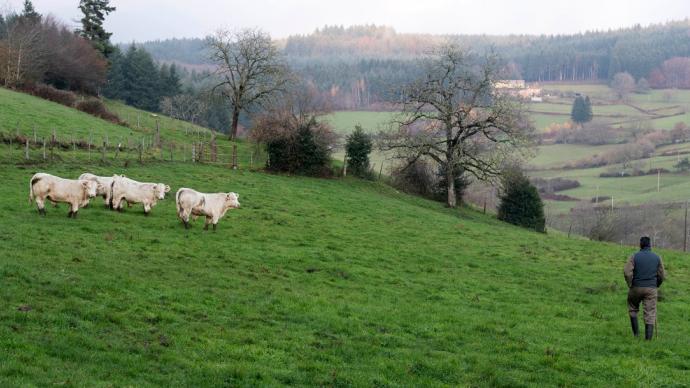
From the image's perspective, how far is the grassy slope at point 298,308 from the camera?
1178 centimetres

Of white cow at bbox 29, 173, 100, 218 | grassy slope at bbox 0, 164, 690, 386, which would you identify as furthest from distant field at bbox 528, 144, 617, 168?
white cow at bbox 29, 173, 100, 218

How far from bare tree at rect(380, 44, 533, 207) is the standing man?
33.4 m

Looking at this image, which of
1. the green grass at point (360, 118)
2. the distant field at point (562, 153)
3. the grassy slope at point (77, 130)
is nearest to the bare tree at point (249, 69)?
the grassy slope at point (77, 130)

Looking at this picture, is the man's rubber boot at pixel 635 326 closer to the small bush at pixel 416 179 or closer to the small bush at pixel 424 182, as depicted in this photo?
the small bush at pixel 424 182

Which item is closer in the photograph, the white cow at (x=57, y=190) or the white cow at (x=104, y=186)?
the white cow at (x=57, y=190)

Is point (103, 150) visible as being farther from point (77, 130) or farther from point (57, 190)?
point (57, 190)

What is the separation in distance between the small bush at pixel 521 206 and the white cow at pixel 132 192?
102ft

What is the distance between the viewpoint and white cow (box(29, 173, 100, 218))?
23.8m

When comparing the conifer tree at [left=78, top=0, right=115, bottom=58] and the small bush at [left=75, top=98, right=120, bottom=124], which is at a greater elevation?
the conifer tree at [left=78, top=0, right=115, bottom=58]

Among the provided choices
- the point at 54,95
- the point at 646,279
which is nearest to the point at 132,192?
the point at 646,279

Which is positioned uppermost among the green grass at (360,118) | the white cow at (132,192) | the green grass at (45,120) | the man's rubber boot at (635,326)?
the green grass at (360,118)

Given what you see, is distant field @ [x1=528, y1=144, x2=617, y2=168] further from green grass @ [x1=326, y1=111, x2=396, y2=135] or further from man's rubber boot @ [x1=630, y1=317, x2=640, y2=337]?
man's rubber boot @ [x1=630, y1=317, x2=640, y2=337]

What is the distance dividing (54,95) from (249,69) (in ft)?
59.6

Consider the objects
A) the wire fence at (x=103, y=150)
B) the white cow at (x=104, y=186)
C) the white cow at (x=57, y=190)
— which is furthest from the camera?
the wire fence at (x=103, y=150)
